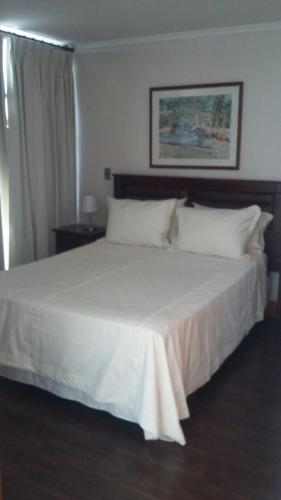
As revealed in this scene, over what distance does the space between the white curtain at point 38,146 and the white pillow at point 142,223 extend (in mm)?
747

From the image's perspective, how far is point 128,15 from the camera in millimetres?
3410

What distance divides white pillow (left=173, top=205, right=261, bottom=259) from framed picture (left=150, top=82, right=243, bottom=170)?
58 cm

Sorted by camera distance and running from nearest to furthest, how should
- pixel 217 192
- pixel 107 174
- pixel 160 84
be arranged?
pixel 217 192
pixel 160 84
pixel 107 174

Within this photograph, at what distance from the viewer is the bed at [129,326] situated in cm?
224

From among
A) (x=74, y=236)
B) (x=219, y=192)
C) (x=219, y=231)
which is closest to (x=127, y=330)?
(x=219, y=231)

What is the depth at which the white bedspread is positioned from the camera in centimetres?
223

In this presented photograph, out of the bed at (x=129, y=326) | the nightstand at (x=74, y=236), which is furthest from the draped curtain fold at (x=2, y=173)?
the bed at (x=129, y=326)

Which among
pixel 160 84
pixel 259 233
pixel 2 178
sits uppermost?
pixel 160 84

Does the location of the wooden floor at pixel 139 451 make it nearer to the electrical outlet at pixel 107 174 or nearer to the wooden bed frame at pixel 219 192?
the wooden bed frame at pixel 219 192

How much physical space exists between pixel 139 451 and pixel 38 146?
9.46 ft

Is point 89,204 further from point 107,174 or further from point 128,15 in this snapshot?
point 128,15

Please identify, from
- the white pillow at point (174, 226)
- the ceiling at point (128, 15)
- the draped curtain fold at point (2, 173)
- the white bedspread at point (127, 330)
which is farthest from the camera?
the white pillow at point (174, 226)

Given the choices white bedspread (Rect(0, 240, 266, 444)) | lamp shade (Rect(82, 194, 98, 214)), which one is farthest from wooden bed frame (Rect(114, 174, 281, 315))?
white bedspread (Rect(0, 240, 266, 444))

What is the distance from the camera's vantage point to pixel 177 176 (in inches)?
167
